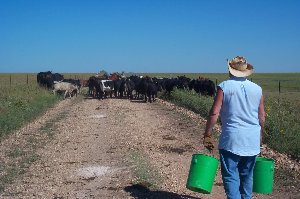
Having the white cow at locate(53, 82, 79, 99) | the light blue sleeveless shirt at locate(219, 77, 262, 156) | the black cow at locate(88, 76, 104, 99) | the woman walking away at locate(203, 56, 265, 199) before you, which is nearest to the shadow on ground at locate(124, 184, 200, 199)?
the woman walking away at locate(203, 56, 265, 199)

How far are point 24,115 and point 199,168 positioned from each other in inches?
558

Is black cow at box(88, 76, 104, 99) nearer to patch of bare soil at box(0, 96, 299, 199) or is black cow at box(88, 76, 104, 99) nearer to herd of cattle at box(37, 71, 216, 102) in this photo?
herd of cattle at box(37, 71, 216, 102)

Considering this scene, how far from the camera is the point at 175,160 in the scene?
10.6m

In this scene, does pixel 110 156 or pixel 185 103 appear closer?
pixel 110 156

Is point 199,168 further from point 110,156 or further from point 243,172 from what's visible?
point 110,156

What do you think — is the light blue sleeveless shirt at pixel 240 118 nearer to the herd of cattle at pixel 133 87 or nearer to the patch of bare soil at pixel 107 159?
the patch of bare soil at pixel 107 159

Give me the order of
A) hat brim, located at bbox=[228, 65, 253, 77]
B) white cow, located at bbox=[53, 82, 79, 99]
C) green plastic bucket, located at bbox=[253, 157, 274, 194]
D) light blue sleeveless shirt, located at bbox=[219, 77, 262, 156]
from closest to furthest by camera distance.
→ light blue sleeveless shirt, located at bbox=[219, 77, 262, 156] < hat brim, located at bbox=[228, 65, 253, 77] < green plastic bucket, located at bbox=[253, 157, 274, 194] < white cow, located at bbox=[53, 82, 79, 99]

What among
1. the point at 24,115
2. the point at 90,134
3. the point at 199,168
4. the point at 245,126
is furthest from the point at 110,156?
the point at 24,115

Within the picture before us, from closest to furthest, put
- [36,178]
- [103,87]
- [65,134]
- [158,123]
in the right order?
1. [36,178]
2. [65,134]
3. [158,123]
4. [103,87]

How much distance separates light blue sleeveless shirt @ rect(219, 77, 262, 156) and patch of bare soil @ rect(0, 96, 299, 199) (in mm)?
2062

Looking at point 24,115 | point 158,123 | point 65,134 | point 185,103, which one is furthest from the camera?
point 185,103

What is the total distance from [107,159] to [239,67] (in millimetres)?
5465

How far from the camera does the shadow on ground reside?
24.8 feet

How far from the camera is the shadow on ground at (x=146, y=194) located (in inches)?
297
